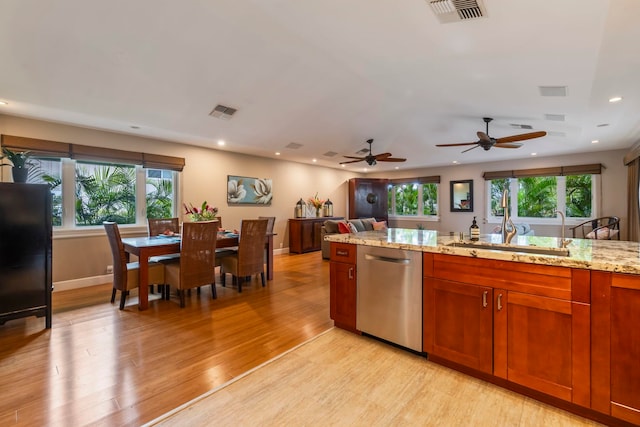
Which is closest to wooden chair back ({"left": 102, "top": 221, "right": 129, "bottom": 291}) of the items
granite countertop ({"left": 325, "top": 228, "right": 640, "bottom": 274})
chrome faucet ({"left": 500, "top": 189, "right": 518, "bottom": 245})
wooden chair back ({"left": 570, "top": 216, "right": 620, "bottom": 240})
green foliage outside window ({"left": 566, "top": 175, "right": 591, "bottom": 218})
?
granite countertop ({"left": 325, "top": 228, "right": 640, "bottom": 274})

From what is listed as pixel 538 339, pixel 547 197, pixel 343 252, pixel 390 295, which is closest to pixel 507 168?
pixel 547 197

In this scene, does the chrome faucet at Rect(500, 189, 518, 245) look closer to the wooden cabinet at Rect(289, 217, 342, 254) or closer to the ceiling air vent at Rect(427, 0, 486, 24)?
the ceiling air vent at Rect(427, 0, 486, 24)

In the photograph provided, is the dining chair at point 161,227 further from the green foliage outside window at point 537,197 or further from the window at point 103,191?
the green foliage outside window at point 537,197

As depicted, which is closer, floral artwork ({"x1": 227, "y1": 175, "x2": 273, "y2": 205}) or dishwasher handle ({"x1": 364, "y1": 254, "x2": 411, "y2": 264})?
dishwasher handle ({"x1": 364, "y1": 254, "x2": 411, "y2": 264})

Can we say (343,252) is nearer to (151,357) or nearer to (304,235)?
(151,357)

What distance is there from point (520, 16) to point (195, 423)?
3.50 m

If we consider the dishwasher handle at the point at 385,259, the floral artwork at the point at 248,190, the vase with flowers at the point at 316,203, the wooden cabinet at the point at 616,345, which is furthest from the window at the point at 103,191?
the wooden cabinet at the point at 616,345

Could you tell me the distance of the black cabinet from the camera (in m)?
2.82

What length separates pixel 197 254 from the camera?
3.72 meters

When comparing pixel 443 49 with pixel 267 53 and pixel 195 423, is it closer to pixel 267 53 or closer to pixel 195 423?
pixel 267 53

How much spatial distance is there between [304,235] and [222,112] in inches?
157

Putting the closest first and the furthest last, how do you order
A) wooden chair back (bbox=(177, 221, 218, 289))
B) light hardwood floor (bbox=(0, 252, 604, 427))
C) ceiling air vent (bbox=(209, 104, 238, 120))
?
light hardwood floor (bbox=(0, 252, 604, 427)), wooden chair back (bbox=(177, 221, 218, 289)), ceiling air vent (bbox=(209, 104, 238, 120))

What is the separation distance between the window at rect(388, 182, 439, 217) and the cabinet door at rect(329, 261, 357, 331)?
7.10 m

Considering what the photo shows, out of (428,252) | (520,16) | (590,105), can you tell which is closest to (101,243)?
(428,252)
